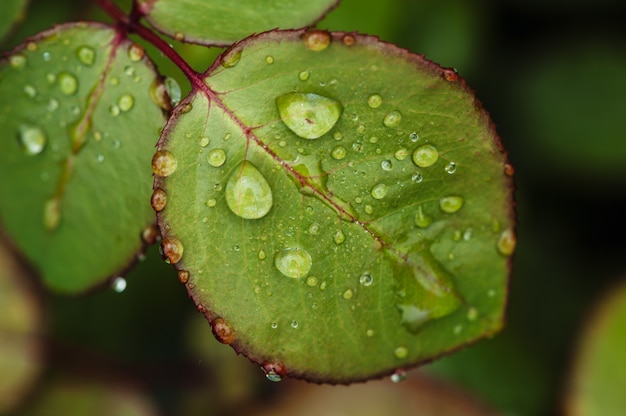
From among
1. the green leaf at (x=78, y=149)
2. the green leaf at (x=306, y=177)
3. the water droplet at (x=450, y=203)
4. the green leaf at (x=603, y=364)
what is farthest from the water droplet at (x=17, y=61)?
the green leaf at (x=603, y=364)

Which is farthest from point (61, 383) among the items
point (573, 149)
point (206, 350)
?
point (573, 149)

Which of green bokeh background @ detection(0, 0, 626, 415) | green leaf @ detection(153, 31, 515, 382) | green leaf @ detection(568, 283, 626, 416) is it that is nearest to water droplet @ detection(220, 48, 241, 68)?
green leaf @ detection(153, 31, 515, 382)

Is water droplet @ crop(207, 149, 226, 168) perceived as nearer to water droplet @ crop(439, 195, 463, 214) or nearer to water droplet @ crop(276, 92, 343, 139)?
water droplet @ crop(276, 92, 343, 139)

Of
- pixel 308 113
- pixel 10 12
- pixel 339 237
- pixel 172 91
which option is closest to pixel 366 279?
pixel 339 237

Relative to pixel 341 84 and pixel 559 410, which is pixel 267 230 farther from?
pixel 559 410

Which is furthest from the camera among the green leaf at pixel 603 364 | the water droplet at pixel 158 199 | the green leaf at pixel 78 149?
the green leaf at pixel 603 364

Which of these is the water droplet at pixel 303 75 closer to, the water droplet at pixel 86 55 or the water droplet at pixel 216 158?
the water droplet at pixel 216 158
